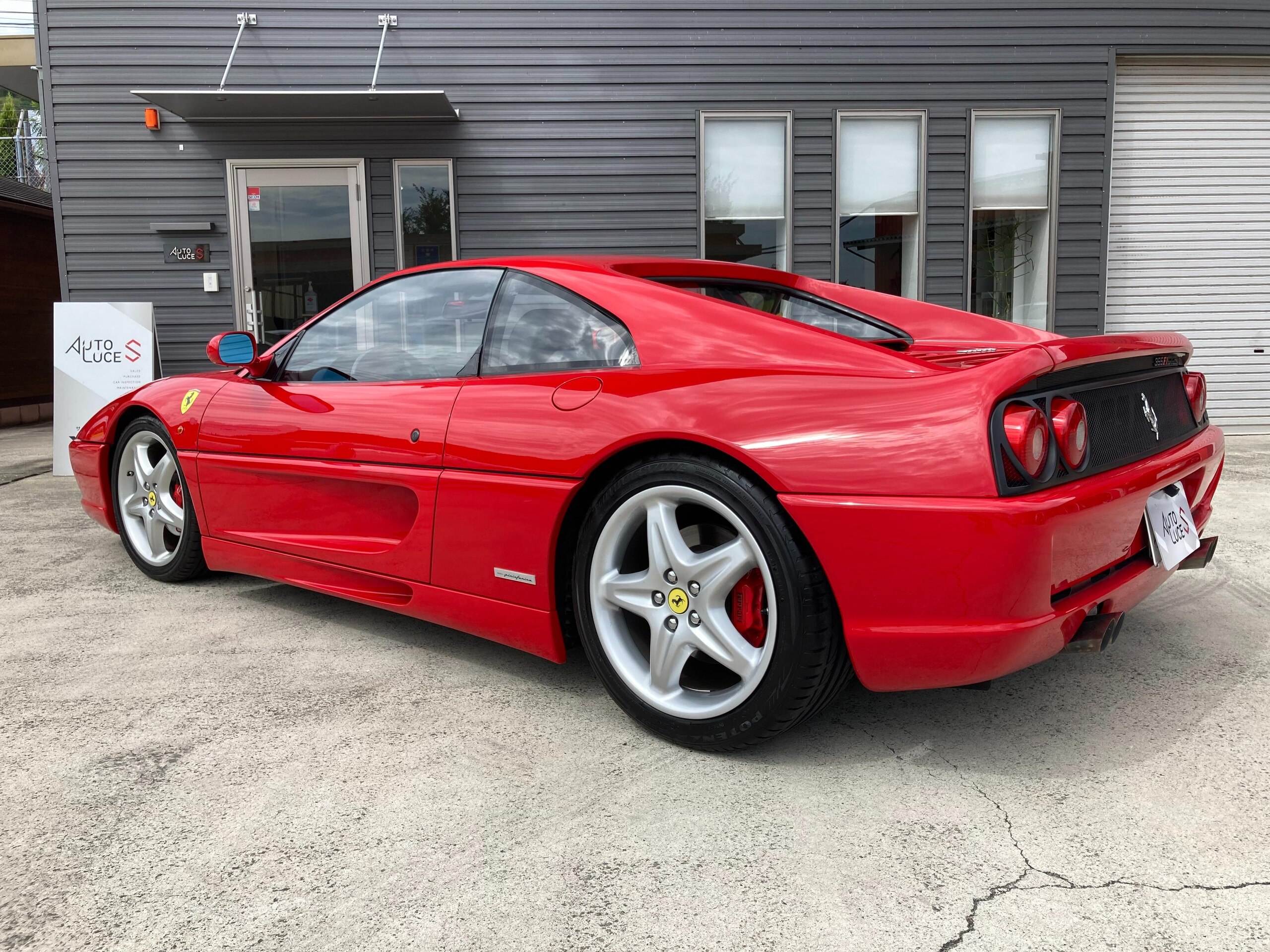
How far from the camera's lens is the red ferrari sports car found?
1896 mm

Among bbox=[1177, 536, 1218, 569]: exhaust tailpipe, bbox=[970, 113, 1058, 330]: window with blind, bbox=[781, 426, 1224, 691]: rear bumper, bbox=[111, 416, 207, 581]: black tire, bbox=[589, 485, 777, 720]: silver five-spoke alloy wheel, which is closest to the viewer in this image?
bbox=[781, 426, 1224, 691]: rear bumper

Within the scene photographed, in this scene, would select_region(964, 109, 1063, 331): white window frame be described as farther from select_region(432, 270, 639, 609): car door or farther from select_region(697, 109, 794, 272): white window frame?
select_region(432, 270, 639, 609): car door

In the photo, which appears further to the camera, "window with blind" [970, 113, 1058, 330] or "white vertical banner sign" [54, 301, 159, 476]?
"window with blind" [970, 113, 1058, 330]

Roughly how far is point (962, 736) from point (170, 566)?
3053 millimetres

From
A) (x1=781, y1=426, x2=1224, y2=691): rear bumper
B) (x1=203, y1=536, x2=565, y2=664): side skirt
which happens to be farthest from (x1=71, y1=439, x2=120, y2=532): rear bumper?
(x1=781, y1=426, x2=1224, y2=691): rear bumper

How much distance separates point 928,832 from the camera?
6.15ft

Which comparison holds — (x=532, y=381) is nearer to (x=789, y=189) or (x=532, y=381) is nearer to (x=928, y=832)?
(x=928, y=832)

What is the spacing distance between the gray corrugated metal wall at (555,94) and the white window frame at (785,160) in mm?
49

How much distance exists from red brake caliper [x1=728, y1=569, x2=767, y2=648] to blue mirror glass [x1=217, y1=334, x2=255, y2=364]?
2042mm

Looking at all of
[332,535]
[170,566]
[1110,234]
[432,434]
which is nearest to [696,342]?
[432,434]

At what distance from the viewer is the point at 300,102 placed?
718 centimetres

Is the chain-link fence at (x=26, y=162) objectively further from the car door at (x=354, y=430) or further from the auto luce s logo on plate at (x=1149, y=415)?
the auto luce s logo on plate at (x=1149, y=415)

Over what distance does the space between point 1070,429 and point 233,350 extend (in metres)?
2.69

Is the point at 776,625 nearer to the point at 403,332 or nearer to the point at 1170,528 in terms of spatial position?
the point at 1170,528
